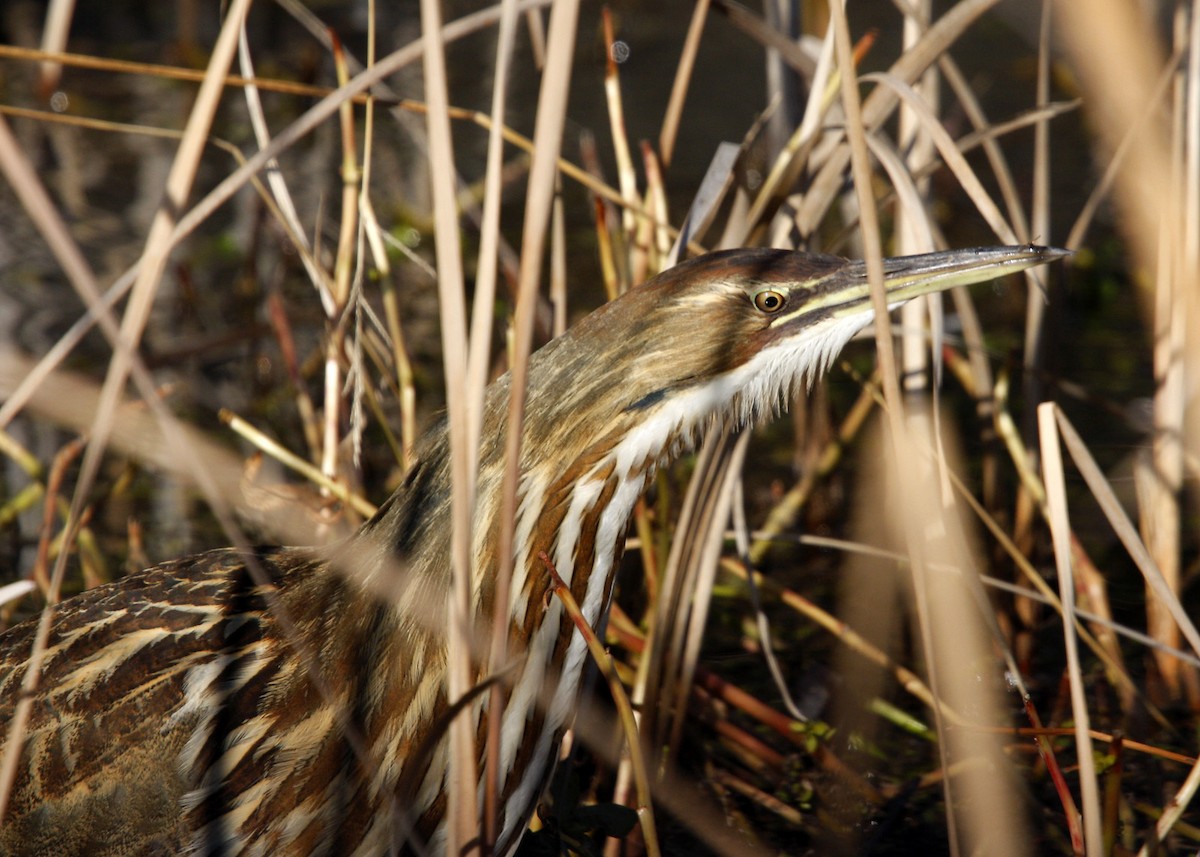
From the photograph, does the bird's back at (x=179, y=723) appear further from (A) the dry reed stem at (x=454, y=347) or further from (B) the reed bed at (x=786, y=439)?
(A) the dry reed stem at (x=454, y=347)

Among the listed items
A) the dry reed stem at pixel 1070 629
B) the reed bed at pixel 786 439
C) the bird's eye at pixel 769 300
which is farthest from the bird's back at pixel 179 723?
the dry reed stem at pixel 1070 629

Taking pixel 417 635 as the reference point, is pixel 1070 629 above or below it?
below

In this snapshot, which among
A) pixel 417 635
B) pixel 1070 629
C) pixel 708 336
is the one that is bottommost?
pixel 1070 629

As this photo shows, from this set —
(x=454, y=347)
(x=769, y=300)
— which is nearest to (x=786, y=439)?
(x=769, y=300)

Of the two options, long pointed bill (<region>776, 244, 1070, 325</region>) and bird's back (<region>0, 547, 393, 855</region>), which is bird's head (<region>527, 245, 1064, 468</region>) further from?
bird's back (<region>0, 547, 393, 855</region>)

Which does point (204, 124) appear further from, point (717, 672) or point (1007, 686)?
point (1007, 686)

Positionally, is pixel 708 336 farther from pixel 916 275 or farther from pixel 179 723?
pixel 179 723

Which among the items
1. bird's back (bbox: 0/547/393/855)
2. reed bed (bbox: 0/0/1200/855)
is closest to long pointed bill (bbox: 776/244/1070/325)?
reed bed (bbox: 0/0/1200/855)
